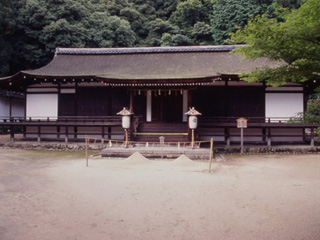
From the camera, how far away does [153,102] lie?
1639cm

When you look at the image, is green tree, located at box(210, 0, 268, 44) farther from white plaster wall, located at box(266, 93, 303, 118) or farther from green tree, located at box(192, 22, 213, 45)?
white plaster wall, located at box(266, 93, 303, 118)

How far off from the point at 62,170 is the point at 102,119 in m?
6.33

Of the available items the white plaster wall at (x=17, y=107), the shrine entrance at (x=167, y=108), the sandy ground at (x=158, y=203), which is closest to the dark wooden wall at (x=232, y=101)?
the shrine entrance at (x=167, y=108)

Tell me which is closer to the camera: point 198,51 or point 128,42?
point 198,51

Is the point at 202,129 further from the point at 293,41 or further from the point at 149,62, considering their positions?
the point at 293,41

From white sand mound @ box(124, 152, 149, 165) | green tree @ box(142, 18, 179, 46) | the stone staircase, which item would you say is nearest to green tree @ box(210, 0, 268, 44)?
green tree @ box(142, 18, 179, 46)

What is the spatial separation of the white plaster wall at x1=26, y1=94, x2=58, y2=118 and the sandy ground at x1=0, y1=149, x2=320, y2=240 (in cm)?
747

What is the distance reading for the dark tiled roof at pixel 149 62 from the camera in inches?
646

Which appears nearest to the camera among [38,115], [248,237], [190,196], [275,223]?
[248,237]

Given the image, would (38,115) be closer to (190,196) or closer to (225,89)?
(225,89)

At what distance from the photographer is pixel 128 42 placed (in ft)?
117

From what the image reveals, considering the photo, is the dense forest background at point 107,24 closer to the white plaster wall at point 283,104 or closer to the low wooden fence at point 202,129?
the low wooden fence at point 202,129

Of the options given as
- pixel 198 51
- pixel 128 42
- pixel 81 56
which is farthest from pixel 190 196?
pixel 128 42

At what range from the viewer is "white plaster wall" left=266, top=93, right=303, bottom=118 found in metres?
15.3
